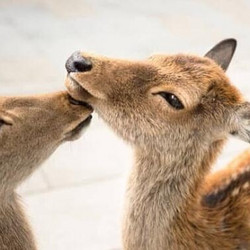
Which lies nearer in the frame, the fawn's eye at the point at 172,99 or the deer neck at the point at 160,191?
the fawn's eye at the point at 172,99

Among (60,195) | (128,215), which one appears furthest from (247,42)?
(128,215)

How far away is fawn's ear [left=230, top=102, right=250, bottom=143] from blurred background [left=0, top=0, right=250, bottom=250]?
0.76 meters

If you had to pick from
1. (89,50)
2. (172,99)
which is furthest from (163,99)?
(89,50)

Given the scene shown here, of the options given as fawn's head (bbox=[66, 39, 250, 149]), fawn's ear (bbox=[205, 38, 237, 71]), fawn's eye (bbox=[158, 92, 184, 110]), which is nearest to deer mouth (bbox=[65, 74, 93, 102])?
fawn's head (bbox=[66, 39, 250, 149])

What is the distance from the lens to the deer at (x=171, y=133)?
273 centimetres

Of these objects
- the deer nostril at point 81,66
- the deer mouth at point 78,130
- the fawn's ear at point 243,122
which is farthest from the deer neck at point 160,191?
the deer nostril at point 81,66

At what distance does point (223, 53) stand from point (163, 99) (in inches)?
23.5

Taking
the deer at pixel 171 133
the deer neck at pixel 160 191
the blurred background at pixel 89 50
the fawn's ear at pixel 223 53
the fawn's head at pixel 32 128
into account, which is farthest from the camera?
the blurred background at pixel 89 50

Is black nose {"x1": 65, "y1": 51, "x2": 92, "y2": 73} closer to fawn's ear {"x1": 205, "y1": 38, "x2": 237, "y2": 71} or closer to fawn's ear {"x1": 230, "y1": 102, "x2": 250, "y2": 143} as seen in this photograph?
fawn's ear {"x1": 230, "y1": 102, "x2": 250, "y2": 143}

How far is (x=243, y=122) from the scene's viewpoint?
274cm

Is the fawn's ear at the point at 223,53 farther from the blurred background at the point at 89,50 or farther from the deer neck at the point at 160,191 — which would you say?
the blurred background at the point at 89,50

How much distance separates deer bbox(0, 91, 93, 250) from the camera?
2.62 meters

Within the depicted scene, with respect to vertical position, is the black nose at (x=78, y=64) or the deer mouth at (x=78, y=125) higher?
the black nose at (x=78, y=64)

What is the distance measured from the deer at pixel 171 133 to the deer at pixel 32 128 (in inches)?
3.0
